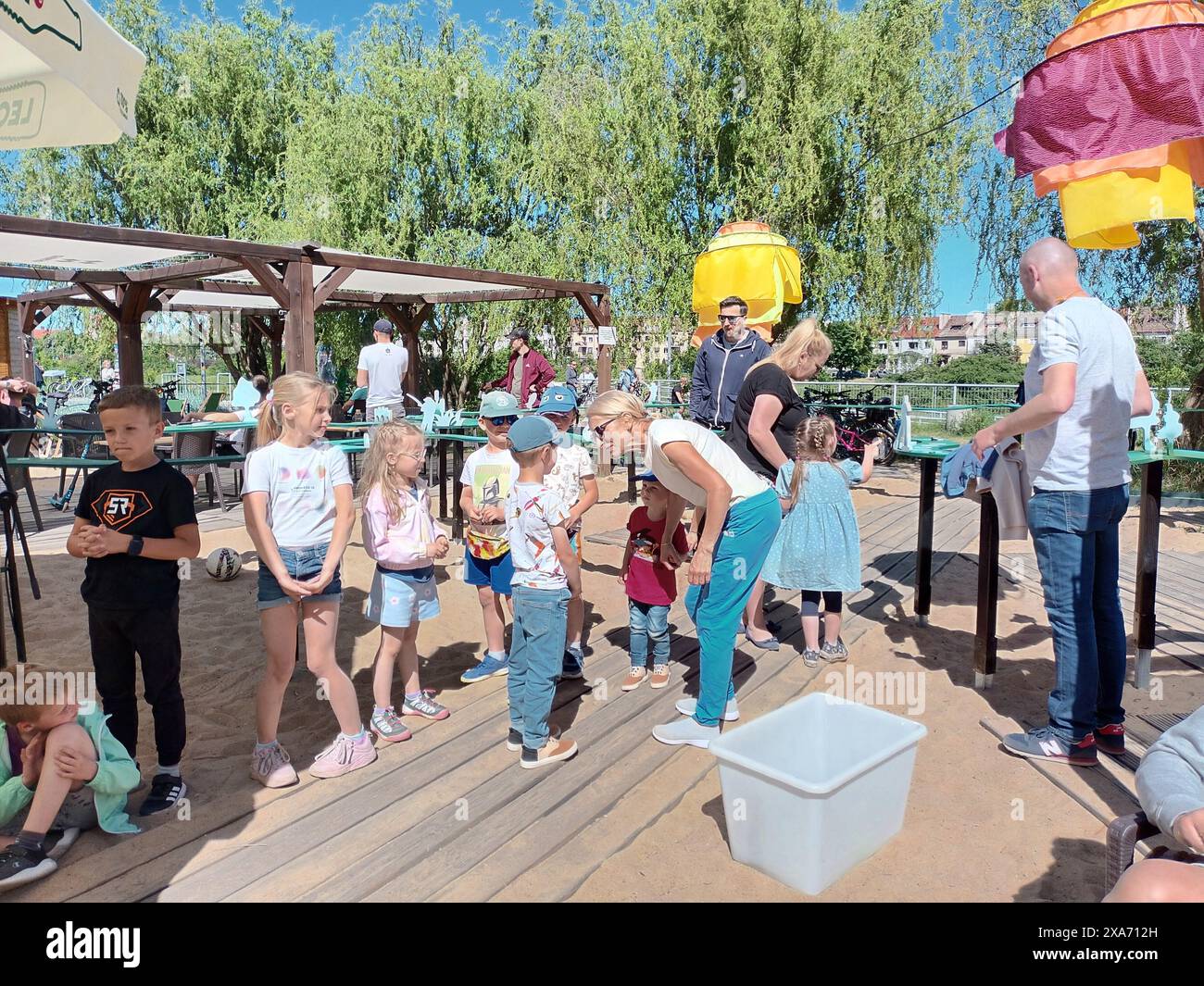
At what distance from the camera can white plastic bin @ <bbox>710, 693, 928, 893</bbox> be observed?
2.37m

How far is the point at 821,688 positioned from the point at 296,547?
257cm

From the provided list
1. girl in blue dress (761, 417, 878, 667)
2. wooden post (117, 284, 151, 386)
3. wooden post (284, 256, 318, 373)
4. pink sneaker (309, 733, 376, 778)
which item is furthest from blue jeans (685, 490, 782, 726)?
wooden post (117, 284, 151, 386)

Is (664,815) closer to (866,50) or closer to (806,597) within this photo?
(806,597)

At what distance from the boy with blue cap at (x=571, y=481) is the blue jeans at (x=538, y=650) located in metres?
0.54

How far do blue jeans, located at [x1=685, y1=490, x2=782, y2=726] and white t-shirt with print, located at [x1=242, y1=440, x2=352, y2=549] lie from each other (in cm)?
144

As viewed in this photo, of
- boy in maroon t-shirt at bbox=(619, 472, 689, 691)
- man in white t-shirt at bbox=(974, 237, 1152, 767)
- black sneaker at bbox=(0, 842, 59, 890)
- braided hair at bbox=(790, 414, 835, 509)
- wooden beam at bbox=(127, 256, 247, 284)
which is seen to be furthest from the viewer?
wooden beam at bbox=(127, 256, 247, 284)

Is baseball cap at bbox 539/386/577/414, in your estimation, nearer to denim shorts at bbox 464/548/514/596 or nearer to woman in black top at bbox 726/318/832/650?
denim shorts at bbox 464/548/514/596

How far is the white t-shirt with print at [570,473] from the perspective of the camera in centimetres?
387

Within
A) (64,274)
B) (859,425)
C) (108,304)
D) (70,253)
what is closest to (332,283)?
(70,253)

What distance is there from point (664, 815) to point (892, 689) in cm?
175

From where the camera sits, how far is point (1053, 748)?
10.7 ft

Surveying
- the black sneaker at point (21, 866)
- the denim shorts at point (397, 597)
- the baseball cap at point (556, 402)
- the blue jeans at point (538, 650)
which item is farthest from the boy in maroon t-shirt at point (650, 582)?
the black sneaker at point (21, 866)

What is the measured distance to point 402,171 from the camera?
51.8 ft

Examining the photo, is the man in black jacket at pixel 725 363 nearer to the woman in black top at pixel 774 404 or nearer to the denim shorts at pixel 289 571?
the woman in black top at pixel 774 404
